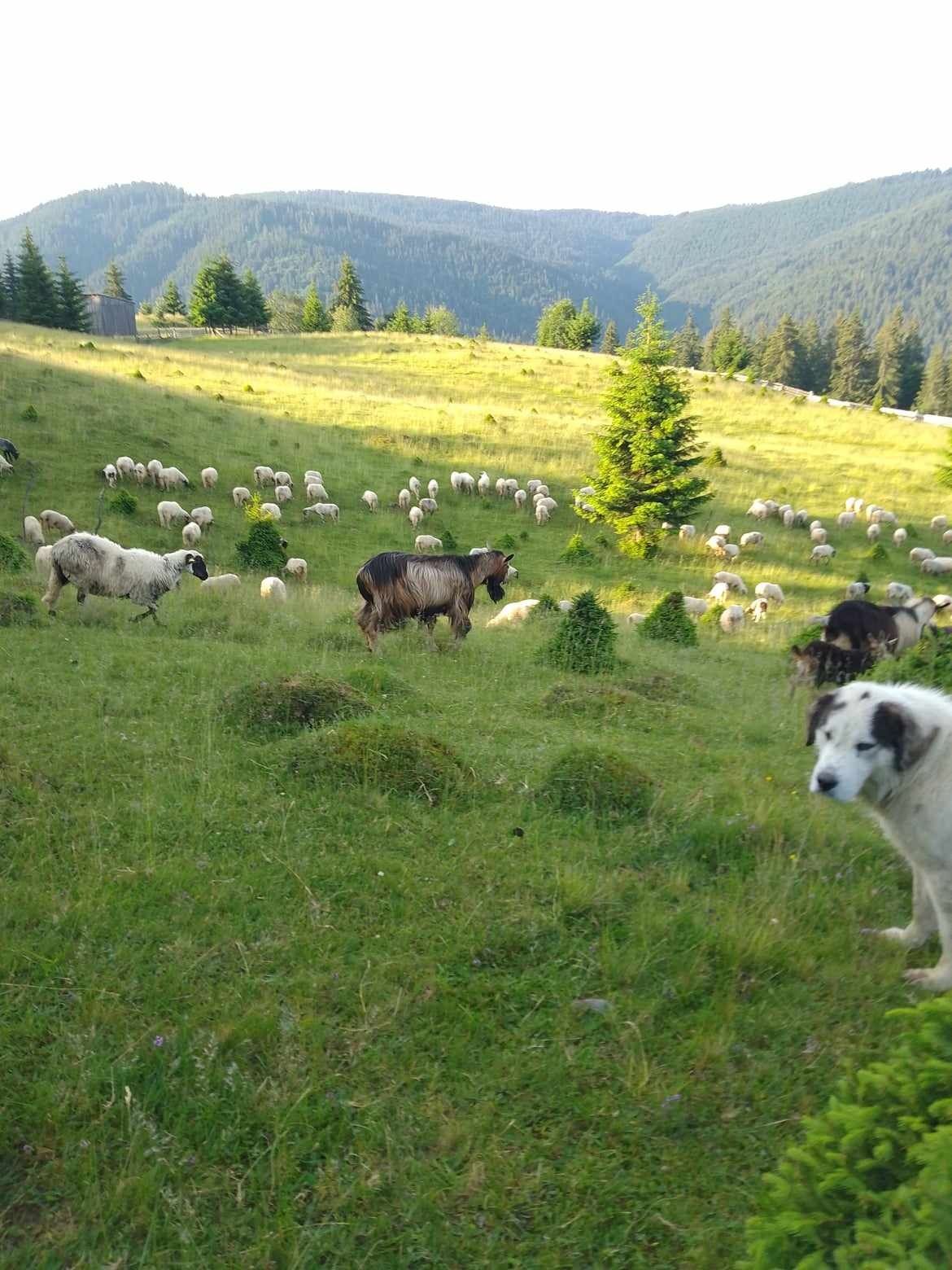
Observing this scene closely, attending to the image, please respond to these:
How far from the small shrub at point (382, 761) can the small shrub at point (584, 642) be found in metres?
4.79

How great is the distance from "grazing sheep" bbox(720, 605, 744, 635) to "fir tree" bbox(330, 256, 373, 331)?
75.0 metres

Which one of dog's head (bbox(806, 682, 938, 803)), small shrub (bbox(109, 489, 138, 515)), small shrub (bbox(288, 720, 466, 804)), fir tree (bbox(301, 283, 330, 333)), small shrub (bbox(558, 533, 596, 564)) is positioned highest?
fir tree (bbox(301, 283, 330, 333))

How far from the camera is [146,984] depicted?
153 inches

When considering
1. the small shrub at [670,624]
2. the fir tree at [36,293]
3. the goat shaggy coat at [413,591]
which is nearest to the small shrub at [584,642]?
the goat shaggy coat at [413,591]

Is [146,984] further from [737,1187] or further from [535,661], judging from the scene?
[535,661]


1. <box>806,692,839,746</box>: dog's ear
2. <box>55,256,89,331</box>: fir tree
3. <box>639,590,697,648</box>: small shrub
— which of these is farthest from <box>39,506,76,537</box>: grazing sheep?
<box>55,256,89,331</box>: fir tree

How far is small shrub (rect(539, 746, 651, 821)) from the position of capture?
19.5ft

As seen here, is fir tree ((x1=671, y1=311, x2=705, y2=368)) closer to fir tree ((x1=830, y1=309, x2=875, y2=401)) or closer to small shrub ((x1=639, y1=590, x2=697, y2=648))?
fir tree ((x1=830, y1=309, x2=875, y2=401))

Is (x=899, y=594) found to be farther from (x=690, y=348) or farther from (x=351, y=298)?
(x=690, y=348)

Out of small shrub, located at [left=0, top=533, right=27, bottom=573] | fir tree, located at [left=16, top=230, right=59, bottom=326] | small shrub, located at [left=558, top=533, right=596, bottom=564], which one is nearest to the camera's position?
small shrub, located at [left=0, top=533, right=27, bottom=573]

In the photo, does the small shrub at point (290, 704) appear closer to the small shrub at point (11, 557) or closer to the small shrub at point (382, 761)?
the small shrub at point (382, 761)

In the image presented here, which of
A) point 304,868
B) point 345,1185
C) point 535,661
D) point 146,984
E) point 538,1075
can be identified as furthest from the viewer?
point 535,661

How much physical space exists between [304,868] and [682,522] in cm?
2406

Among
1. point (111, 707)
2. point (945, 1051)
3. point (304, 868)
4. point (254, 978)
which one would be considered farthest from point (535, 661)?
point (945, 1051)
